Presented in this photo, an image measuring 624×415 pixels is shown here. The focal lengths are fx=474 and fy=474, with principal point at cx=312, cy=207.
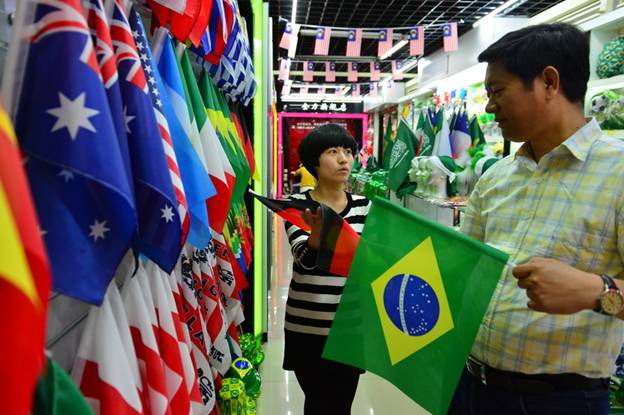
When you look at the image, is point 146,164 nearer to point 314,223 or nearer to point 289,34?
point 314,223

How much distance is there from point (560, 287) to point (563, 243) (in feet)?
0.69

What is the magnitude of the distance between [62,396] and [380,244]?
3.24ft

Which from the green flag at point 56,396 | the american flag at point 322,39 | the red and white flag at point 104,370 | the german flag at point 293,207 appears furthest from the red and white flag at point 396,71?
the green flag at point 56,396

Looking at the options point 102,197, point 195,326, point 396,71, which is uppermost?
point 396,71

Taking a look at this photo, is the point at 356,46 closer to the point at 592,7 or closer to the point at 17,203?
the point at 592,7

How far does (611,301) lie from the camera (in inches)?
43.4

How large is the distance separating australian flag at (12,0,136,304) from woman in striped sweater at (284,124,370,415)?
1412mm

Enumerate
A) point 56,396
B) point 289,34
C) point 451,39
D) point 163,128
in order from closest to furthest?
point 56,396 < point 163,128 < point 451,39 < point 289,34

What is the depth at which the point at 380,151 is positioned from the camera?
16031 mm

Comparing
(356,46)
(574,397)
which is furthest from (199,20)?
(356,46)

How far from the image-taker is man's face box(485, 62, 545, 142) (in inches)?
50.6

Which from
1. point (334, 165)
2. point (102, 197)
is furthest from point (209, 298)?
point (102, 197)

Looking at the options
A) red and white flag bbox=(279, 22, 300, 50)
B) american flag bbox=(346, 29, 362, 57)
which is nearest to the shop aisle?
red and white flag bbox=(279, 22, 300, 50)

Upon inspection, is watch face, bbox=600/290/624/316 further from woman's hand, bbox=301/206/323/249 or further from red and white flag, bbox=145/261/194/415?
red and white flag, bbox=145/261/194/415
